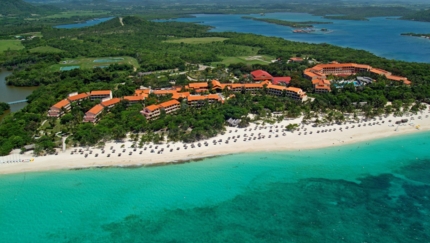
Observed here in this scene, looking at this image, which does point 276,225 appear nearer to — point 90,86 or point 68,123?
point 68,123

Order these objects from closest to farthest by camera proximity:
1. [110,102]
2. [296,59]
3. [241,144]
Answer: [241,144] < [110,102] < [296,59]

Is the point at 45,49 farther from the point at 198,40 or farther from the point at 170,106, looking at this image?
the point at 170,106

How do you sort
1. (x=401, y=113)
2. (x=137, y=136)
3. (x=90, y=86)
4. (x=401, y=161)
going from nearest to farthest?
(x=401, y=161), (x=137, y=136), (x=401, y=113), (x=90, y=86)

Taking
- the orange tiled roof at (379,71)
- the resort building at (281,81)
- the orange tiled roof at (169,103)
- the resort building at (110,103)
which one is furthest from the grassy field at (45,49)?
the orange tiled roof at (379,71)

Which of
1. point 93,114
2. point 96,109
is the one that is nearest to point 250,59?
point 96,109

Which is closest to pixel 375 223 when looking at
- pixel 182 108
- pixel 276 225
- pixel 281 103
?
pixel 276 225

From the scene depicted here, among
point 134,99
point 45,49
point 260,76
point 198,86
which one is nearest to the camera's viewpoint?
point 134,99
